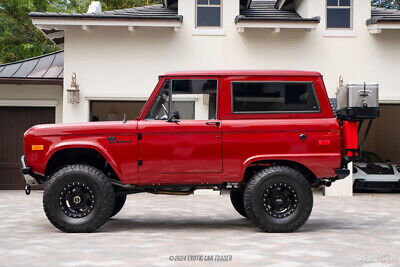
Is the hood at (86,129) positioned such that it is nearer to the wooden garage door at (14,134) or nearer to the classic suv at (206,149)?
the classic suv at (206,149)

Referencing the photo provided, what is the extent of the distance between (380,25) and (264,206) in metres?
8.36

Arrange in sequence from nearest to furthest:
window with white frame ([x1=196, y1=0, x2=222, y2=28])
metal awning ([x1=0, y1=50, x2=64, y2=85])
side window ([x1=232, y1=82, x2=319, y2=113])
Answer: side window ([x1=232, y1=82, x2=319, y2=113])
window with white frame ([x1=196, y1=0, x2=222, y2=28])
metal awning ([x1=0, y1=50, x2=64, y2=85])

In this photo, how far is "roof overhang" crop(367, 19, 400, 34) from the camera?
1330cm

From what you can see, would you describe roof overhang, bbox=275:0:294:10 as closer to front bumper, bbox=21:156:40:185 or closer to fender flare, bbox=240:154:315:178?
fender flare, bbox=240:154:315:178

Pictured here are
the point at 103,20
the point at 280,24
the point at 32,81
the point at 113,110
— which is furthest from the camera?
the point at 113,110

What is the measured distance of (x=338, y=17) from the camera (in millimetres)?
14023

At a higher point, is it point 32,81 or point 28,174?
point 32,81

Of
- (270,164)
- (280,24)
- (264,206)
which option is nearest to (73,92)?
(280,24)

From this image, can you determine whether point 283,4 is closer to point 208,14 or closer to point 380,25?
point 208,14

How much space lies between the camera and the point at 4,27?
30.1 metres

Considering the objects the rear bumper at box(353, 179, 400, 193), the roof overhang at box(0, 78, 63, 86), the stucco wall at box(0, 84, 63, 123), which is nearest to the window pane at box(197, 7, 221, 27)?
the roof overhang at box(0, 78, 63, 86)

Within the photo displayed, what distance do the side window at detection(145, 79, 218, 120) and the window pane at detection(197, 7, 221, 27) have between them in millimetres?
6923

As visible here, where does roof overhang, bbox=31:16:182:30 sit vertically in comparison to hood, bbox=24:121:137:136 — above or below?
above

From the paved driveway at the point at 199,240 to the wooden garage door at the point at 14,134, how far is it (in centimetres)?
505
